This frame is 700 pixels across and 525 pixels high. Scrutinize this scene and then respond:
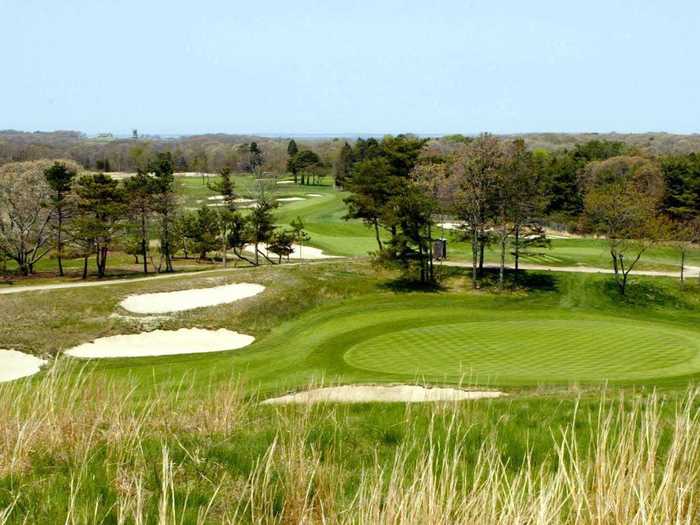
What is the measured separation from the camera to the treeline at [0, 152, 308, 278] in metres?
42.9

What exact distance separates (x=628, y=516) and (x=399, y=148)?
41263mm

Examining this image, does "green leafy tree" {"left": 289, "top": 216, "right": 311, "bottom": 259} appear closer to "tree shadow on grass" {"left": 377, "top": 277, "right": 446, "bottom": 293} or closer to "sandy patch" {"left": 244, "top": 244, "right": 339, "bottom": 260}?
"sandy patch" {"left": 244, "top": 244, "right": 339, "bottom": 260}

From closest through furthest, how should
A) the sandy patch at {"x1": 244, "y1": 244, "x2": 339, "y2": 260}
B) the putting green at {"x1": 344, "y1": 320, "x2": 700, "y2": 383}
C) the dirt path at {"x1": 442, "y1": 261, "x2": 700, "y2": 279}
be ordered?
the putting green at {"x1": 344, "y1": 320, "x2": 700, "y2": 383} → the dirt path at {"x1": 442, "y1": 261, "x2": 700, "y2": 279} → the sandy patch at {"x1": 244, "y1": 244, "x2": 339, "y2": 260}

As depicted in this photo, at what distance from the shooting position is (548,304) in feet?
105

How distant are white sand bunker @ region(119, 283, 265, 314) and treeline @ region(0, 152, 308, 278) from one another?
48.9 feet

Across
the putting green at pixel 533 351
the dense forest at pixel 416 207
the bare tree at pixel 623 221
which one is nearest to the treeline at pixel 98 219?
the dense forest at pixel 416 207

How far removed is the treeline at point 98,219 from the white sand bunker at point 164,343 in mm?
19186

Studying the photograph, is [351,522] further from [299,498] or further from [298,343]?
[298,343]

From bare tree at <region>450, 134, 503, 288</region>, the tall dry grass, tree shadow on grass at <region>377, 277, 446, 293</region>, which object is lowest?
tree shadow on grass at <region>377, 277, 446, 293</region>

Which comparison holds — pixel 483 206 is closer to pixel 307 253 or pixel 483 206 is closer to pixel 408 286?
pixel 408 286

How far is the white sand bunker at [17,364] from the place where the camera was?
779 inches

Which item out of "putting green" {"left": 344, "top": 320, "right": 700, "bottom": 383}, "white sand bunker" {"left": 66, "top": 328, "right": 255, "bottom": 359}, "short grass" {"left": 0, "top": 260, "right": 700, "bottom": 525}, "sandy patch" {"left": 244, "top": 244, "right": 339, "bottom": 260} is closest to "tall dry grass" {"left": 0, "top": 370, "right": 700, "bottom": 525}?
"short grass" {"left": 0, "top": 260, "right": 700, "bottom": 525}

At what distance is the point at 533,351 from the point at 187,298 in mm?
16466

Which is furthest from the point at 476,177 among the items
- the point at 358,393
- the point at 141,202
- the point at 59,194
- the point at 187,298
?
the point at 59,194
